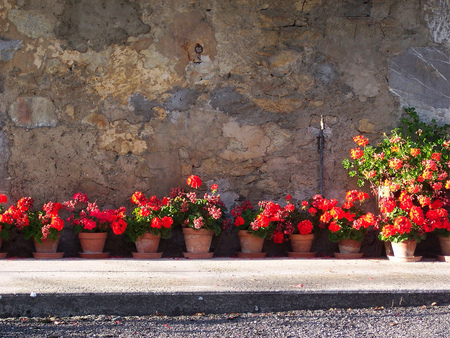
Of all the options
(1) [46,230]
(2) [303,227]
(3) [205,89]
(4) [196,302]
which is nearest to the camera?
(4) [196,302]

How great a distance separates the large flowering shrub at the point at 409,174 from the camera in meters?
4.54

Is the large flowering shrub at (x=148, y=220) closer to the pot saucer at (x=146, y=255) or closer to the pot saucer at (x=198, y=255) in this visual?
the pot saucer at (x=146, y=255)

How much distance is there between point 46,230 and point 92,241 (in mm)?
424

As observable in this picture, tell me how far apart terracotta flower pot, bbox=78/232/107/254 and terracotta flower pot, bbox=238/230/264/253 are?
120cm

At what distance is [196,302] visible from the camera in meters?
2.87

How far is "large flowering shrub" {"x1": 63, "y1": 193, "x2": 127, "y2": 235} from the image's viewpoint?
4.70m

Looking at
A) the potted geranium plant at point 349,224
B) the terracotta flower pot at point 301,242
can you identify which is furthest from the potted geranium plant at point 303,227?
the potted geranium plant at point 349,224

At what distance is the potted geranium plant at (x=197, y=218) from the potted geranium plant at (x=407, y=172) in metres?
1.34

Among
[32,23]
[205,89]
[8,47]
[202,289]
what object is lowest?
[202,289]

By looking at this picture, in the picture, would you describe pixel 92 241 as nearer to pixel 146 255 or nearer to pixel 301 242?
pixel 146 255

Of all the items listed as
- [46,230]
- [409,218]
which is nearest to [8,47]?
[46,230]

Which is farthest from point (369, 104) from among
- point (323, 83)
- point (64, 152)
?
point (64, 152)

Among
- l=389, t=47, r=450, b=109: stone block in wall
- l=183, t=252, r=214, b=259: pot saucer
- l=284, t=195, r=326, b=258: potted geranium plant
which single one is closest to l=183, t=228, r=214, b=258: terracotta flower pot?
l=183, t=252, r=214, b=259: pot saucer

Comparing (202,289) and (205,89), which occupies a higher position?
(205,89)
